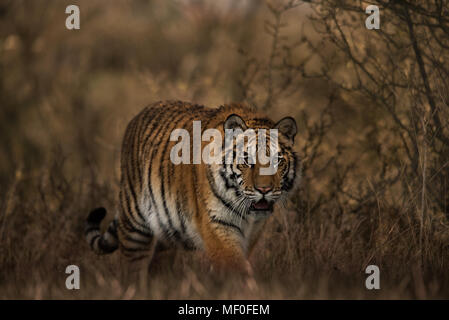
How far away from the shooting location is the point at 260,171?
4.97 m

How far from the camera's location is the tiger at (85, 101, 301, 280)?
5082mm

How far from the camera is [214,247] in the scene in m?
5.15

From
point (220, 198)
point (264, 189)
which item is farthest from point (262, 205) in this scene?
point (220, 198)

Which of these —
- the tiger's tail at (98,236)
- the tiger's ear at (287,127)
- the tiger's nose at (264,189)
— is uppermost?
the tiger's ear at (287,127)

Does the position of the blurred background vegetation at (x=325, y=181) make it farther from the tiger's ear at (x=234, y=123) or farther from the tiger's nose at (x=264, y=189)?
the tiger's ear at (x=234, y=123)

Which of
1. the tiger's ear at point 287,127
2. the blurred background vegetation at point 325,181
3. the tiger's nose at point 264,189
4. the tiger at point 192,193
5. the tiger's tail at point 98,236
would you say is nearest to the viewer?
the blurred background vegetation at point 325,181

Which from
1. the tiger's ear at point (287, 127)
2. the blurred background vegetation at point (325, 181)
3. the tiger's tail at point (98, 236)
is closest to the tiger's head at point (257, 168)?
the tiger's ear at point (287, 127)

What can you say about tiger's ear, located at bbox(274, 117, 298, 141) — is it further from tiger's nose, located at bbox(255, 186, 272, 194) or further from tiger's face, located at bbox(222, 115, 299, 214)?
tiger's nose, located at bbox(255, 186, 272, 194)

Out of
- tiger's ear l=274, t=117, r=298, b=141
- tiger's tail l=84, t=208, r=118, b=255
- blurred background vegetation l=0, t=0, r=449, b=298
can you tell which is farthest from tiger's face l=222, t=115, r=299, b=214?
tiger's tail l=84, t=208, r=118, b=255

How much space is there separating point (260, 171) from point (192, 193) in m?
0.62

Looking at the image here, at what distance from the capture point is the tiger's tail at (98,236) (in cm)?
606

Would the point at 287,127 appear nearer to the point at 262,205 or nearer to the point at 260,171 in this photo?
the point at 260,171

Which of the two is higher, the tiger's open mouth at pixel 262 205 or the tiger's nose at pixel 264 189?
the tiger's nose at pixel 264 189
